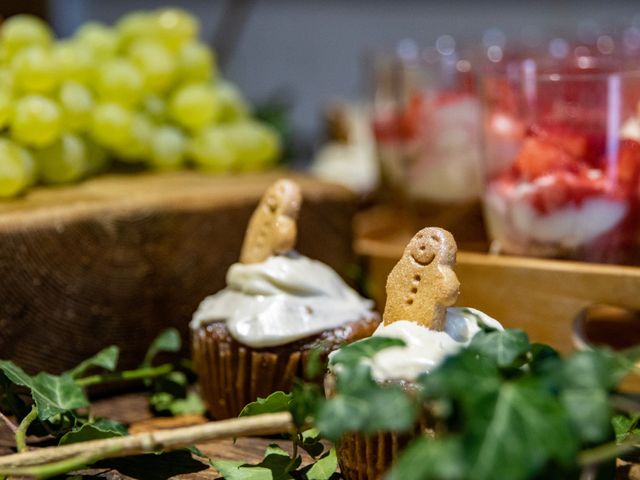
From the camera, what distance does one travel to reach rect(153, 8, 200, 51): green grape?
1675 millimetres

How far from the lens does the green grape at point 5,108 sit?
1.35m

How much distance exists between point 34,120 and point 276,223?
46cm

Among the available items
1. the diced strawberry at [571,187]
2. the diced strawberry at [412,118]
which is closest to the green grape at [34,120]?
the diced strawberry at [412,118]

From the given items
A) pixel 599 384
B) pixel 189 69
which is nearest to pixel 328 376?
pixel 599 384

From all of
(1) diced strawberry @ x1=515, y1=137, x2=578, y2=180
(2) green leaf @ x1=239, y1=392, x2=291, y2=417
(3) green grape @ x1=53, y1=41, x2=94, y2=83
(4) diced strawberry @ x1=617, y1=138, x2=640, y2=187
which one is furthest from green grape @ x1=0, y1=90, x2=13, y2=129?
(4) diced strawberry @ x1=617, y1=138, x2=640, y2=187

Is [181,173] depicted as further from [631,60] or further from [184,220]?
[631,60]

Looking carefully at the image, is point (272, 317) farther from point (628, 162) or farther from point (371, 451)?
point (628, 162)

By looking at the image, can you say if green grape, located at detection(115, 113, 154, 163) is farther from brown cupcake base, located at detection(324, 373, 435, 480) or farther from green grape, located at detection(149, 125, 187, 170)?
brown cupcake base, located at detection(324, 373, 435, 480)

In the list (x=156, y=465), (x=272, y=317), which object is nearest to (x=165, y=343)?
(x=272, y=317)

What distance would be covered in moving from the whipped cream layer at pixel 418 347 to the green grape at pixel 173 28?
946mm

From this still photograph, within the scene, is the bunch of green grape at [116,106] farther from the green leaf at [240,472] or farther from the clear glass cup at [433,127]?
the green leaf at [240,472]

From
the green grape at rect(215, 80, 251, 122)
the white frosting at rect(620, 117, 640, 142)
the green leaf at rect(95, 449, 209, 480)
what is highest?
the green grape at rect(215, 80, 251, 122)

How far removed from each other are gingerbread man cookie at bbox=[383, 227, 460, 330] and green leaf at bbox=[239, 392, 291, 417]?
0.48 feet

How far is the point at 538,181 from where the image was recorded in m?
1.26
